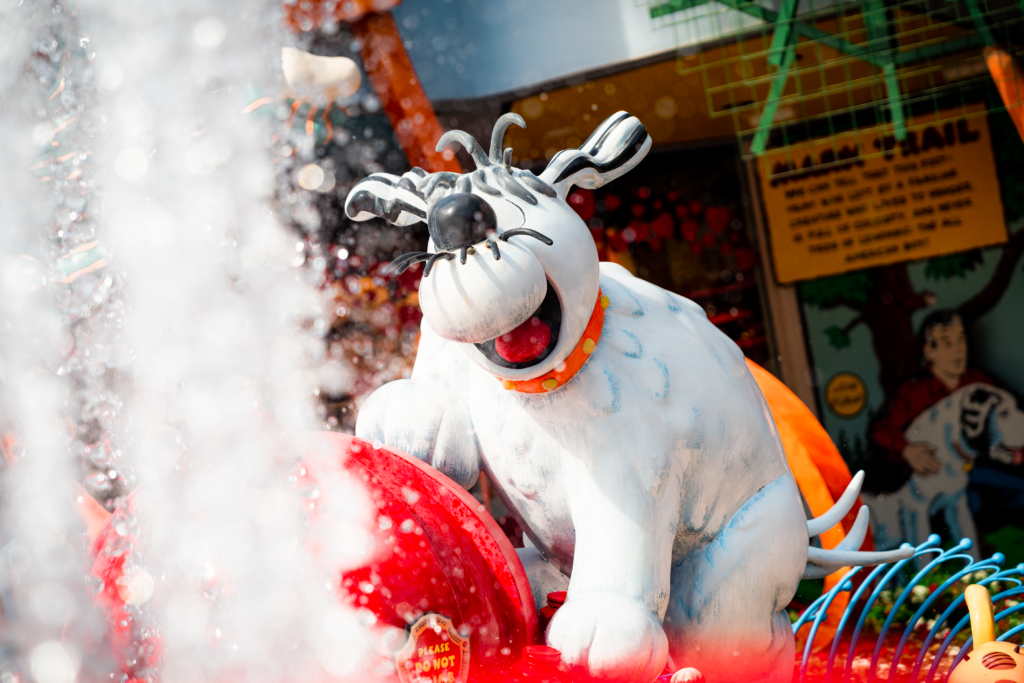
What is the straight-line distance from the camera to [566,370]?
862mm

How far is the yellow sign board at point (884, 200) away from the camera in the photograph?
2631 millimetres

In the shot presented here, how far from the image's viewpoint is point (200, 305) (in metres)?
1.19

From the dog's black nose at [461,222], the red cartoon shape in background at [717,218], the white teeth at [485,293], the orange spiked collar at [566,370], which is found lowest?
the red cartoon shape in background at [717,218]

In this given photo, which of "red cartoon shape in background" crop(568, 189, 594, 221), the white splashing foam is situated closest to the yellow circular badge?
"red cartoon shape in background" crop(568, 189, 594, 221)

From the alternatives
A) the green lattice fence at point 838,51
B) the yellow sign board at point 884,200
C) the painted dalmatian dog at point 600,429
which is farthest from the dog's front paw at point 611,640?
the yellow sign board at point 884,200

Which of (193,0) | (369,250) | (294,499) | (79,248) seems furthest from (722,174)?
(294,499)

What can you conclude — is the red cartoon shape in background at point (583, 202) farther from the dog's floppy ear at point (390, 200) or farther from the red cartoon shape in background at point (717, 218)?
the dog's floppy ear at point (390, 200)

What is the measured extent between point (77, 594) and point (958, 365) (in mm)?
2643

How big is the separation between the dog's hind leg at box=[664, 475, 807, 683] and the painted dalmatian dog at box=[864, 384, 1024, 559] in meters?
2.06

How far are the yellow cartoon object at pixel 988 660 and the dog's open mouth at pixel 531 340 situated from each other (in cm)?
53

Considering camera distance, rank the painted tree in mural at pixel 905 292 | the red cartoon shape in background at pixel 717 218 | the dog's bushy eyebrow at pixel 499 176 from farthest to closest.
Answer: the red cartoon shape in background at pixel 717 218 < the painted tree in mural at pixel 905 292 < the dog's bushy eyebrow at pixel 499 176

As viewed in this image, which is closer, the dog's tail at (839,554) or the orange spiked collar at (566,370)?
the orange spiked collar at (566,370)

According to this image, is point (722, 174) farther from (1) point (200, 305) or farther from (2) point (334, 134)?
(1) point (200, 305)

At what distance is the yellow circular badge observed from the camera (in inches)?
110
